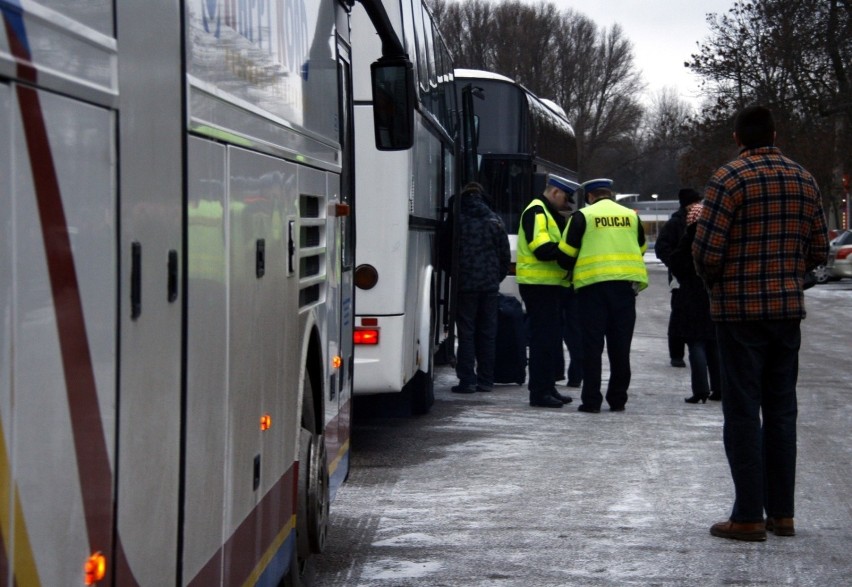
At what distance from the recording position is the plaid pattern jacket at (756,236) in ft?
21.6

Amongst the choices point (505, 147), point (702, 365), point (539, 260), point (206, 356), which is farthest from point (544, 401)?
point (206, 356)

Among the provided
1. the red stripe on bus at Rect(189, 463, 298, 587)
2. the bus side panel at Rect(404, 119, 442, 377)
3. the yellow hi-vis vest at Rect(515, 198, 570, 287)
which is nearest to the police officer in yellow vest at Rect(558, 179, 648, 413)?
the yellow hi-vis vest at Rect(515, 198, 570, 287)

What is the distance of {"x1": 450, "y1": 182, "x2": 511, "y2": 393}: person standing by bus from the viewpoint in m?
12.6

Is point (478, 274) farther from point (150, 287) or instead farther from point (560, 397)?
point (150, 287)

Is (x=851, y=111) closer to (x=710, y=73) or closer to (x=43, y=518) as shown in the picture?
(x=710, y=73)

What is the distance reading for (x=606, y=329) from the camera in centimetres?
1152

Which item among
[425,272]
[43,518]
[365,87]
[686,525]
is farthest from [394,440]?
[43,518]

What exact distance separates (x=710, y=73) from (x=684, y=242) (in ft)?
142

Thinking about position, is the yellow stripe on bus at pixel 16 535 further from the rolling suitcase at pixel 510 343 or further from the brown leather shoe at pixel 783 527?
the rolling suitcase at pixel 510 343

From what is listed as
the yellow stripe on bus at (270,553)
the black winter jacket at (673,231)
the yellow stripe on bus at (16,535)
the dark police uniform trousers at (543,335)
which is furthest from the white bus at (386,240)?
the yellow stripe on bus at (16,535)

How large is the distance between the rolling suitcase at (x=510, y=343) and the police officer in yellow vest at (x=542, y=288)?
1.66m

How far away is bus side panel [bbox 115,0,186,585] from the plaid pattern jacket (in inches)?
154

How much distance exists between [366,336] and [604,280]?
255cm

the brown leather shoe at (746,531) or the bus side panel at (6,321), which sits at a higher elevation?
the bus side panel at (6,321)
